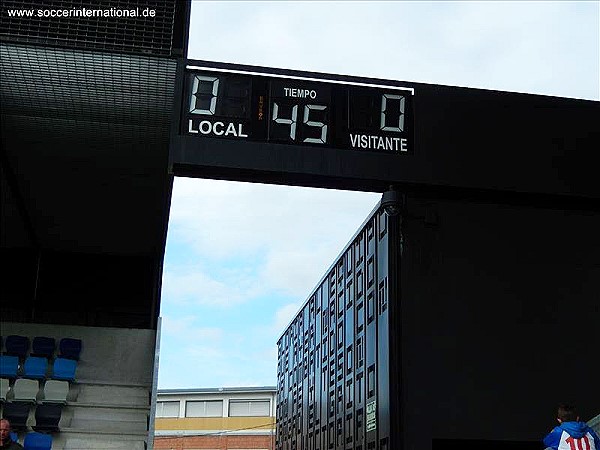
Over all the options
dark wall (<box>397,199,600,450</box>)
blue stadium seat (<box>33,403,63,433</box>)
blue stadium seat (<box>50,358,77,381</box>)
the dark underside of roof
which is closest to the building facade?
the dark underside of roof

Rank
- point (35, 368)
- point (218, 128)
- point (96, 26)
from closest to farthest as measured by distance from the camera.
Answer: point (218, 128) → point (96, 26) → point (35, 368)

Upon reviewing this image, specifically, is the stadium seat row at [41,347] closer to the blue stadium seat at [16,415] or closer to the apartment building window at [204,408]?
the blue stadium seat at [16,415]

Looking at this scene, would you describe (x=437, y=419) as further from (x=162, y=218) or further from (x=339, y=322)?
(x=162, y=218)

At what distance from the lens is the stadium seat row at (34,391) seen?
1295cm

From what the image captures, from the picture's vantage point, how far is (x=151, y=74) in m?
10.0

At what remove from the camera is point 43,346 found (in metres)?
14.3

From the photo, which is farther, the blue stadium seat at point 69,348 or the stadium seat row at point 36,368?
the blue stadium seat at point 69,348

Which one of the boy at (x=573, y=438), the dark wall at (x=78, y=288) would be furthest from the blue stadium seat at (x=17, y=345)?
the boy at (x=573, y=438)

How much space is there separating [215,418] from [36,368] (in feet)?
71.0

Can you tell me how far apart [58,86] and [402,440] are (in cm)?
618

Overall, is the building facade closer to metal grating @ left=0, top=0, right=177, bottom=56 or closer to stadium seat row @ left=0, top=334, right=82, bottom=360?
stadium seat row @ left=0, top=334, right=82, bottom=360

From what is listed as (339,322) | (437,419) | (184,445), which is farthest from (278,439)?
(184,445)

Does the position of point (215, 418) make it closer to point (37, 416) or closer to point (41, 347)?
point (41, 347)

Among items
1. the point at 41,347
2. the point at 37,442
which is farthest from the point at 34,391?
the point at 37,442
